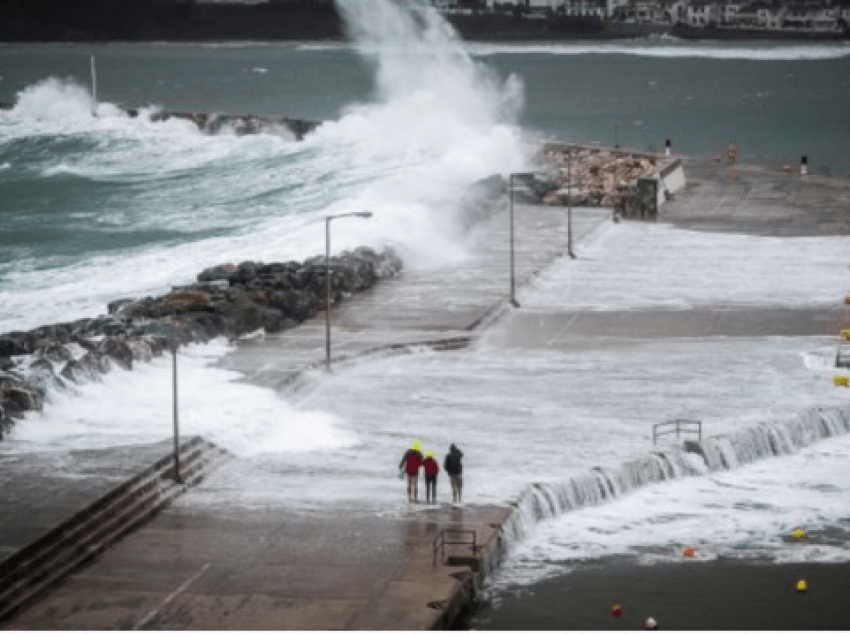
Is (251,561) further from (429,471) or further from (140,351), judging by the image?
(140,351)

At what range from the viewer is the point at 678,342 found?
48.9 metres

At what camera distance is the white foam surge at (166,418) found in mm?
37812

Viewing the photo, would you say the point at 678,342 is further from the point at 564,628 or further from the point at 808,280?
the point at 564,628

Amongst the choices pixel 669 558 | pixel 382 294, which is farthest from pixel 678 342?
pixel 669 558

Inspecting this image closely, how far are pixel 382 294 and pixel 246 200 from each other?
1548 inches

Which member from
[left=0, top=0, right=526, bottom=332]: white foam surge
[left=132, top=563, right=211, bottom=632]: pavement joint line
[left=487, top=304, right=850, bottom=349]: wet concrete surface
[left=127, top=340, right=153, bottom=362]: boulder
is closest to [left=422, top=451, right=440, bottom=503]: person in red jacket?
[left=132, top=563, right=211, bottom=632]: pavement joint line

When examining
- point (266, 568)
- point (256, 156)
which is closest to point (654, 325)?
point (266, 568)

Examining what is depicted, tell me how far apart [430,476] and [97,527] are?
203 inches

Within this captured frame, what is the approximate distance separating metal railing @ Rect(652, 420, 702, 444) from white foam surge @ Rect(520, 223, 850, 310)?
13.4m

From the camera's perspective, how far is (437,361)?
4691 centimetres

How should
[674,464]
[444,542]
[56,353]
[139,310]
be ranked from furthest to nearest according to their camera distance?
1. [139,310]
2. [56,353]
3. [674,464]
4. [444,542]

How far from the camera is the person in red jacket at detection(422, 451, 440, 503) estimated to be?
3459 cm

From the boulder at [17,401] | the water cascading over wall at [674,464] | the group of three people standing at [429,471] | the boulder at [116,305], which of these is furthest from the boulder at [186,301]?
the group of three people standing at [429,471]

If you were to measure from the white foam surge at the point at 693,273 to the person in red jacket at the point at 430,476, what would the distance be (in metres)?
19.4
